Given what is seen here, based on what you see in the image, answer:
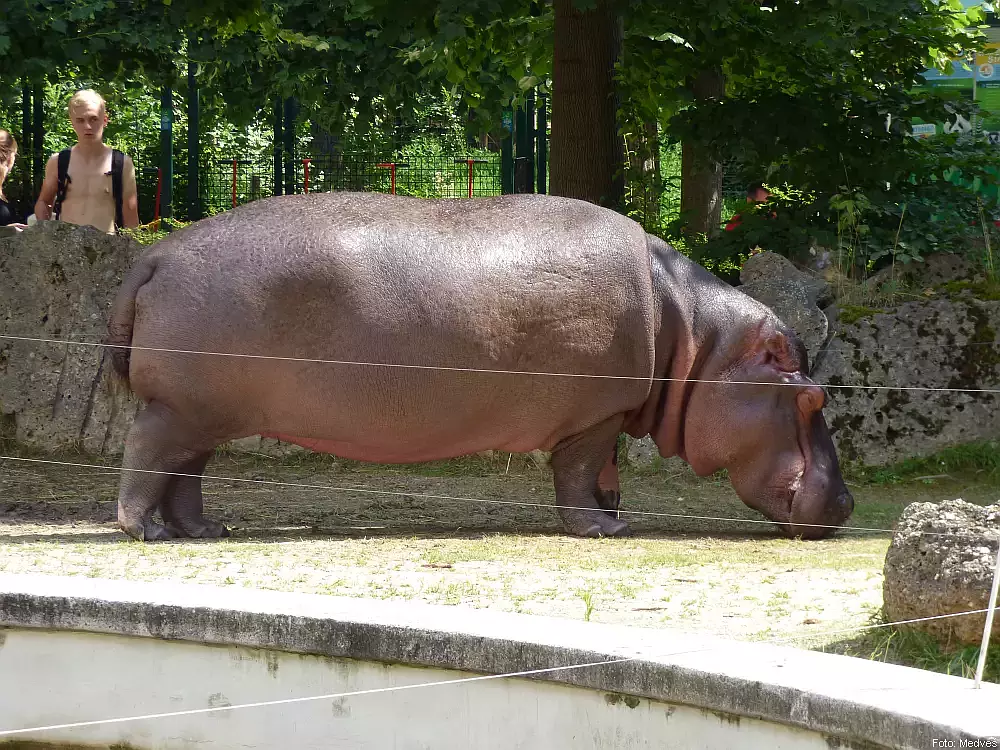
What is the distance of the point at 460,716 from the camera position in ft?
12.5

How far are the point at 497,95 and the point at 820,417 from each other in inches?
198

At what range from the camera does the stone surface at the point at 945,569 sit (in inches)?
148

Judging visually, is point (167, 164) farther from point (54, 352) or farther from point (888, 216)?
point (888, 216)

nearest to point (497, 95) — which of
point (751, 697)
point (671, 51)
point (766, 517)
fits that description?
point (671, 51)

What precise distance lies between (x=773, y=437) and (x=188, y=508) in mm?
2682

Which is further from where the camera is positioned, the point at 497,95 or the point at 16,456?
the point at 497,95

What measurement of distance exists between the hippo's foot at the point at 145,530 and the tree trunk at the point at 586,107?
432cm

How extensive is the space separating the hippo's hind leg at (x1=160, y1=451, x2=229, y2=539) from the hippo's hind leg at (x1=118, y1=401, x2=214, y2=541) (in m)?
Answer: 0.12

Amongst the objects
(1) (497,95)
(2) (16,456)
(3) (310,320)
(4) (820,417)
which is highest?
(1) (497,95)

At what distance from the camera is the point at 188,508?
21.3 feet

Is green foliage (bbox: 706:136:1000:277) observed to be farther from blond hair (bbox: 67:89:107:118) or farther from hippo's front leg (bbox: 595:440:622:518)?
blond hair (bbox: 67:89:107:118)

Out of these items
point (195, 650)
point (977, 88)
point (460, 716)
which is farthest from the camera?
point (977, 88)

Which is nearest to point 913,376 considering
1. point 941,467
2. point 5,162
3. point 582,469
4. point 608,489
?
point 941,467

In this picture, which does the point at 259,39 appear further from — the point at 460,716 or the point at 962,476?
the point at 460,716
